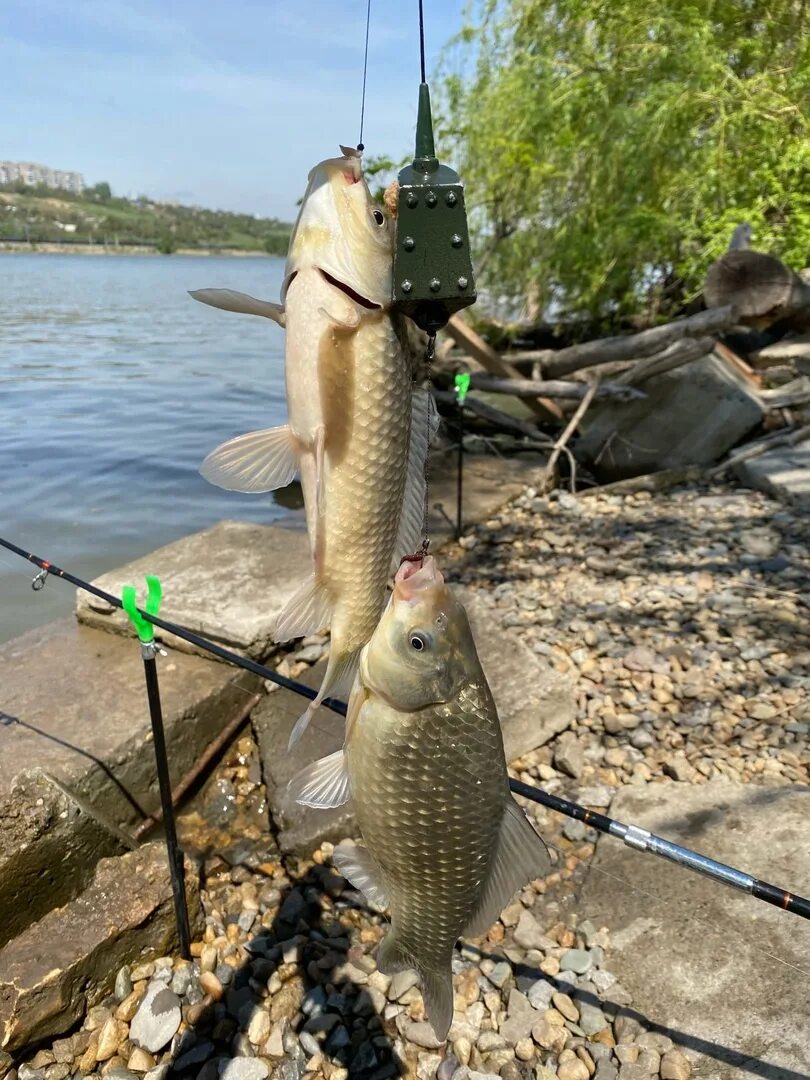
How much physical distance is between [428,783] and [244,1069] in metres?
2.01

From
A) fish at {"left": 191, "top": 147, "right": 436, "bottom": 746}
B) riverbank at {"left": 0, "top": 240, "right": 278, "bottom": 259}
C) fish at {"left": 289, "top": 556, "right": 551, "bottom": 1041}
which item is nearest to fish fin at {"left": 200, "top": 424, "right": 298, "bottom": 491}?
fish at {"left": 191, "top": 147, "right": 436, "bottom": 746}

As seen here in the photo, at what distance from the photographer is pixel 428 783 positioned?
1.73m

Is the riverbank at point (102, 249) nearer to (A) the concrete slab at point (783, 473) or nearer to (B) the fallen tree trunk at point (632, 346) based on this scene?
(B) the fallen tree trunk at point (632, 346)

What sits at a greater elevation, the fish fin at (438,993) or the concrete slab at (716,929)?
the fish fin at (438,993)

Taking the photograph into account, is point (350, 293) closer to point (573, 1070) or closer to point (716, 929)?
point (573, 1070)

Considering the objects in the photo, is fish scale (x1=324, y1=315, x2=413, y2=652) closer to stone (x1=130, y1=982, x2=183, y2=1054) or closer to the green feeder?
the green feeder

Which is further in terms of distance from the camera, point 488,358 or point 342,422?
point 488,358

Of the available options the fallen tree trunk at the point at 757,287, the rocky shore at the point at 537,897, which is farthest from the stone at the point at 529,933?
the fallen tree trunk at the point at 757,287

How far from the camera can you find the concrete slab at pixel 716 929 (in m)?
2.75

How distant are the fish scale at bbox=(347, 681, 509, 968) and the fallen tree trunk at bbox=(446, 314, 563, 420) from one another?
8.14 m

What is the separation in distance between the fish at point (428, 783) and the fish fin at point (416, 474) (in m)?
0.31

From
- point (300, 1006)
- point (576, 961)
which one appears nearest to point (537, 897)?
point (576, 961)

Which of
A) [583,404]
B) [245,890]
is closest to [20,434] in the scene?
[583,404]

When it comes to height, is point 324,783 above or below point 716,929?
above
